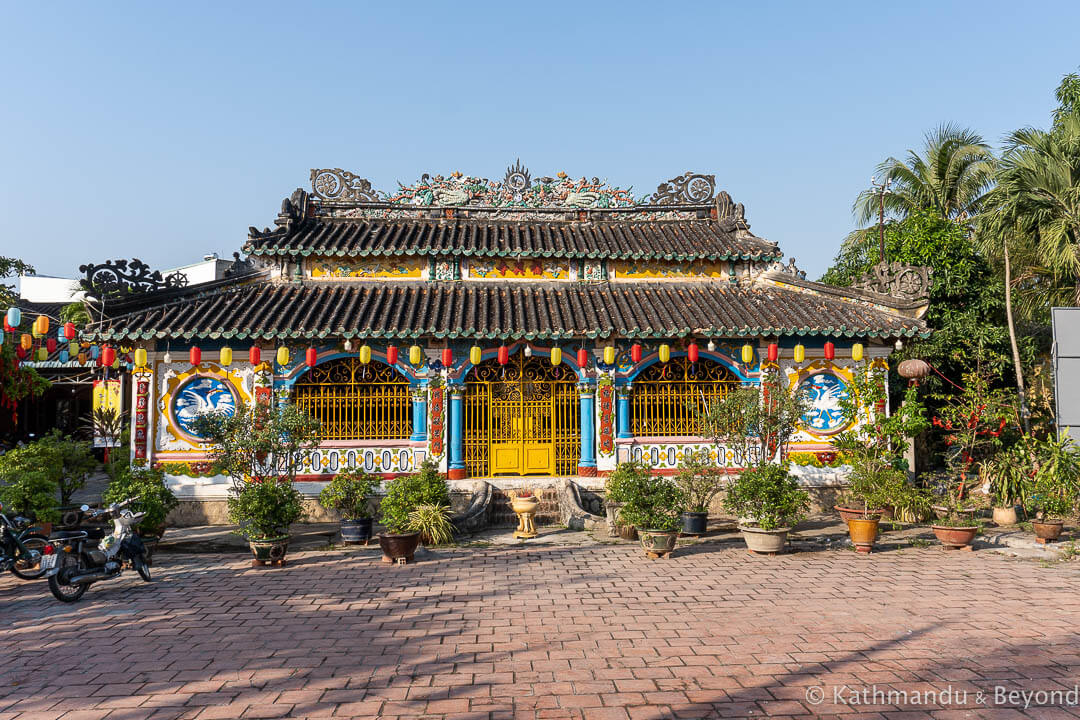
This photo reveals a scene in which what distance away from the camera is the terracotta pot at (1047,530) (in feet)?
32.2

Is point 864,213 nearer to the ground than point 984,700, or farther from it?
farther from it

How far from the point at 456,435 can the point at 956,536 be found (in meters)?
8.77

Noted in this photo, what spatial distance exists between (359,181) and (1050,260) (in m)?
16.7

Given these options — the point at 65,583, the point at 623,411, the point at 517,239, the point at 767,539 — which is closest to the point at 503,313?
the point at 517,239

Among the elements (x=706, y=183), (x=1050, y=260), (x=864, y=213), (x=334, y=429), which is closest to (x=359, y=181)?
(x=334, y=429)

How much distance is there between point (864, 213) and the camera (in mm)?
24969

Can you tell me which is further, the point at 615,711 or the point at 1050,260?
the point at 1050,260

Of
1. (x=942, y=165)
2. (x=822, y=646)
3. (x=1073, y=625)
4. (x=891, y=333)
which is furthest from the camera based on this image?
(x=942, y=165)

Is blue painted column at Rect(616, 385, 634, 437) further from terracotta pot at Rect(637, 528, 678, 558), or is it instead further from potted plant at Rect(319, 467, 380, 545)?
potted plant at Rect(319, 467, 380, 545)

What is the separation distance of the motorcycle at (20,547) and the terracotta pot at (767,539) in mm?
9298

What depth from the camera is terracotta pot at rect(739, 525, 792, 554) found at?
9562 mm

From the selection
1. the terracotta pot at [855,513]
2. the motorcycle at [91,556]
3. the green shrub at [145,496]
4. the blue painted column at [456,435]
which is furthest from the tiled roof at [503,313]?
the motorcycle at [91,556]

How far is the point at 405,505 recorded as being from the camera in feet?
32.1

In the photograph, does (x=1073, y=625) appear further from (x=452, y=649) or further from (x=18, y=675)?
(x=18, y=675)
